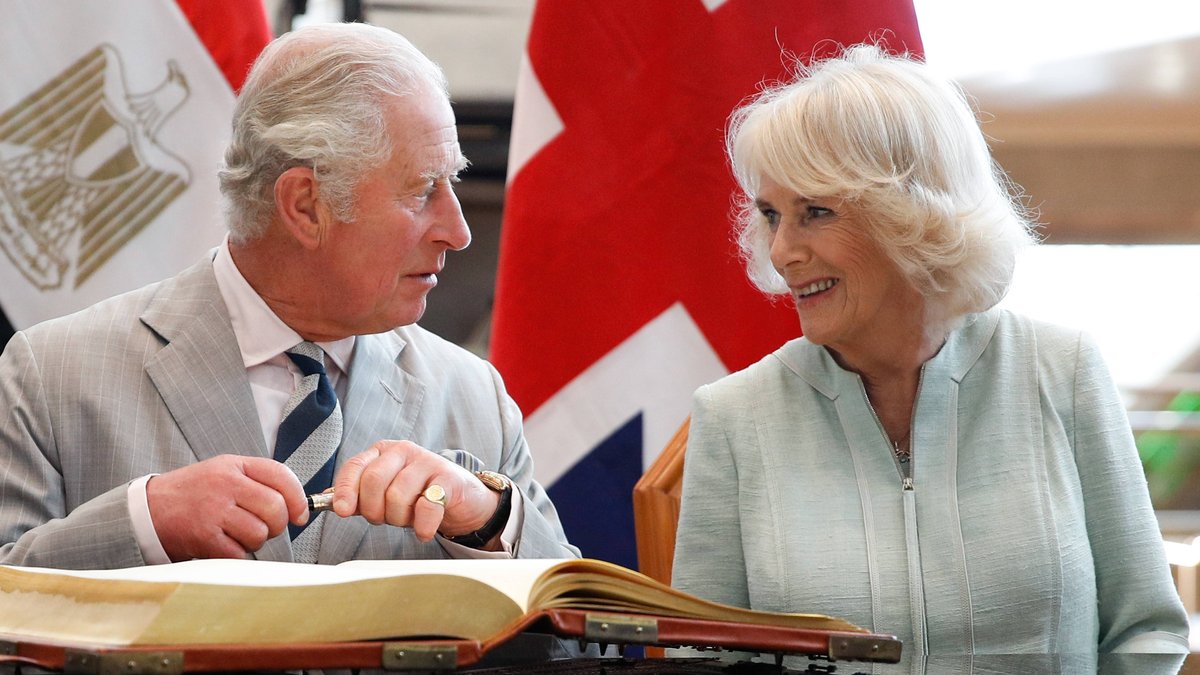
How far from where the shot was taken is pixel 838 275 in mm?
1527

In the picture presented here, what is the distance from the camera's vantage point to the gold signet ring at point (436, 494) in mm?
1197

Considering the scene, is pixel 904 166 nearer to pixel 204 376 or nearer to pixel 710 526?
pixel 710 526

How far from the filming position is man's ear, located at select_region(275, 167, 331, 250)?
1489 millimetres

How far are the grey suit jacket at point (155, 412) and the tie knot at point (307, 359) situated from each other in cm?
4

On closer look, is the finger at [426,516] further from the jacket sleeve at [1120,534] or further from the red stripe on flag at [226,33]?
the red stripe on flag at [226,33]

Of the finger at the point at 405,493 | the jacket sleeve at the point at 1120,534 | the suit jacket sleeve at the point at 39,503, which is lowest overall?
the jacket sleeve at the point at 1120,534

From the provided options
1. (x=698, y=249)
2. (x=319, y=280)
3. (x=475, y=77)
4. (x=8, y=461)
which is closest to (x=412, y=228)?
(x=319, y=280)

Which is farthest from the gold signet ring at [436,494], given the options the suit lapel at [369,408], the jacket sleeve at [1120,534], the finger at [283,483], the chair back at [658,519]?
the jacket sleeve at [1120,534]

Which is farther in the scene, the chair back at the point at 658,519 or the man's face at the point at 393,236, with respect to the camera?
the chair back at the point at 658,519

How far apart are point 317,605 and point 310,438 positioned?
2.20 feet

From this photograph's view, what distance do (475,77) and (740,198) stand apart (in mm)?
1933

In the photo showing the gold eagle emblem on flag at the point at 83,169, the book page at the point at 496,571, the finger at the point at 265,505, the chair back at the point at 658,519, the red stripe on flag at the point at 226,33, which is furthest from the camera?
the red stripe on flag at the point at 226,33

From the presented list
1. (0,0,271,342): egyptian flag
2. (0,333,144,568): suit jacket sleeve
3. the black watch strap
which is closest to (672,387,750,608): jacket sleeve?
the black watch strap

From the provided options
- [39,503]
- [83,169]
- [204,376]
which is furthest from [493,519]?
[83,169]
